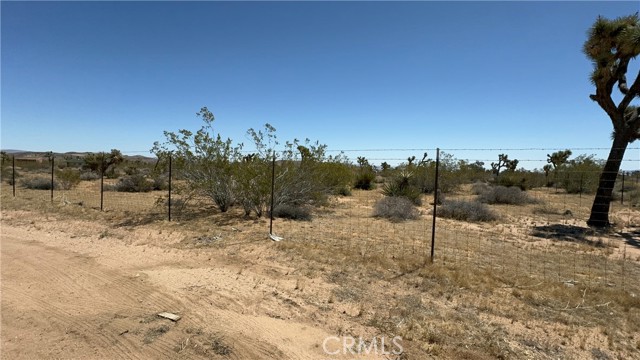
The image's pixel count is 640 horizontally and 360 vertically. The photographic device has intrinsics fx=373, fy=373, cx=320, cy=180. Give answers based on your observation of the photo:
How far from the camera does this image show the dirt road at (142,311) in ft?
13.1

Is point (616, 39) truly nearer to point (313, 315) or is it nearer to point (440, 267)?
point (440, 267)

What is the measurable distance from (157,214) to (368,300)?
979 cm

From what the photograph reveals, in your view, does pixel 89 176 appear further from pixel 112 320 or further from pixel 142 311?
pixel 112 320

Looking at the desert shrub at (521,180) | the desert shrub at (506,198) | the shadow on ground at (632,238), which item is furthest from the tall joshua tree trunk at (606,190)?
the desert shrub at (521,180)

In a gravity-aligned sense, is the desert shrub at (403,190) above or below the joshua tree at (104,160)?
below

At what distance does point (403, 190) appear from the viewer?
63.2ft

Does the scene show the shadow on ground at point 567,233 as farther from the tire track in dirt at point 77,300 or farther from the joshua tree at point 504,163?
the joshua tree at point 504,163

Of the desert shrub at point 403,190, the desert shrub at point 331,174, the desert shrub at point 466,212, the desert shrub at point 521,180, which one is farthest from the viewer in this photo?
the desert shrub at point 521,180

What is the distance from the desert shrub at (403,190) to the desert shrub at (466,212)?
3.28 metres

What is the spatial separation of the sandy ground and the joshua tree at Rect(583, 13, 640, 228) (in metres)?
12.8

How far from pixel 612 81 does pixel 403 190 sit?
946 cm

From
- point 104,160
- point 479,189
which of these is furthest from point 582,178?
point 104,160

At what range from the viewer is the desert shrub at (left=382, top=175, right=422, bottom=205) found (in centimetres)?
1888

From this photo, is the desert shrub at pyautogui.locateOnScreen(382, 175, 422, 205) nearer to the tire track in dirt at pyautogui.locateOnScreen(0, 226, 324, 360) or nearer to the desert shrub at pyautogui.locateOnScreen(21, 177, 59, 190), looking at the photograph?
the tire track in dirt at pyautogui.locateOnScreen(0, 226, 324, 360)
